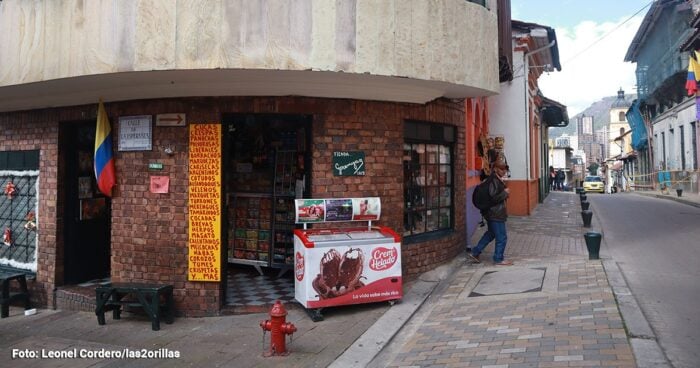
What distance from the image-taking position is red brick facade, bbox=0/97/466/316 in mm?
6695

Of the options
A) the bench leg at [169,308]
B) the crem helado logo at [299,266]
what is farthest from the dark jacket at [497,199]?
the bench leg at [169,308]

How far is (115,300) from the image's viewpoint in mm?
6602

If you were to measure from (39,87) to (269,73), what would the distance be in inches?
126

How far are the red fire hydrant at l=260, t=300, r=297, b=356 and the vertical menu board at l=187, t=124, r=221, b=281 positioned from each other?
182 cm

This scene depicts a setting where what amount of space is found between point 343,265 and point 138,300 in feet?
8.85

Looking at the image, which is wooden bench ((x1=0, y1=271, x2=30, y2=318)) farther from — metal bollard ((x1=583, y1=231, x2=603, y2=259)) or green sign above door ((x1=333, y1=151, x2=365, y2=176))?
metal bollard ((x1=583, y1=231, x2=603, y2=259))

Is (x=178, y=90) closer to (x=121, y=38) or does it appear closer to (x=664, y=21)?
(x=121, y=38)

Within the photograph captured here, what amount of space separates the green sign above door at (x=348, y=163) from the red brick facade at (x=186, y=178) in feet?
0.23

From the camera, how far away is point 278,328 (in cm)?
500

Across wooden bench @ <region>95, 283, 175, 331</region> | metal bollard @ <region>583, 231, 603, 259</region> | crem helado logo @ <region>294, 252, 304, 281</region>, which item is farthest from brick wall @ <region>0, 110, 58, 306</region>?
metal bollard @ <region>583, 231, 603, 259</region>

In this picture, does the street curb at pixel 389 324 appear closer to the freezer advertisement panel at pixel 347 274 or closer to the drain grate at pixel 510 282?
Result: the freezer advertisement panel at pixel 347 274

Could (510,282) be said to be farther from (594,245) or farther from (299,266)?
(299,266)

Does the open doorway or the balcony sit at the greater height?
the balcony

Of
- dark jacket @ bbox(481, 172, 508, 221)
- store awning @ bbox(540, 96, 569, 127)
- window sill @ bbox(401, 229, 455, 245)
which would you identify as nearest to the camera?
window sill @ bbox(401, 229, 455, 245)
